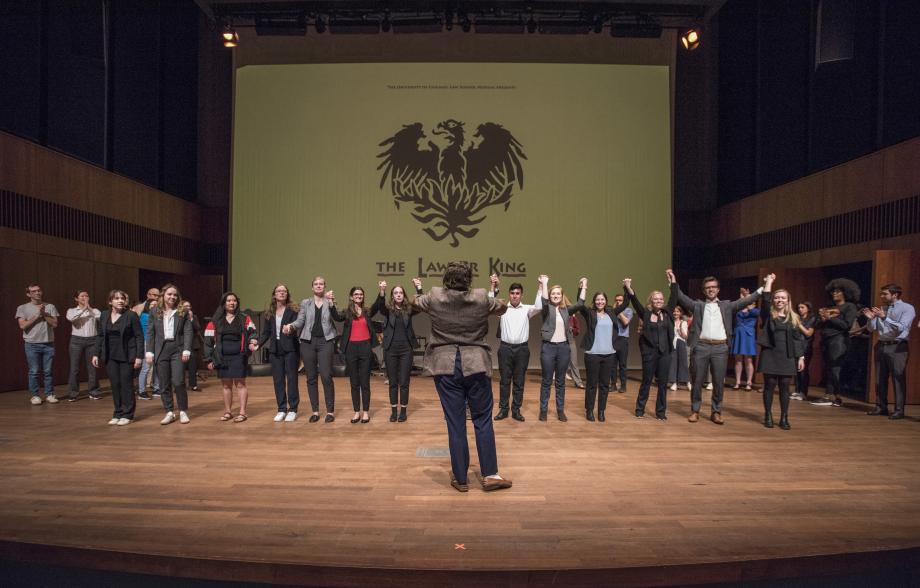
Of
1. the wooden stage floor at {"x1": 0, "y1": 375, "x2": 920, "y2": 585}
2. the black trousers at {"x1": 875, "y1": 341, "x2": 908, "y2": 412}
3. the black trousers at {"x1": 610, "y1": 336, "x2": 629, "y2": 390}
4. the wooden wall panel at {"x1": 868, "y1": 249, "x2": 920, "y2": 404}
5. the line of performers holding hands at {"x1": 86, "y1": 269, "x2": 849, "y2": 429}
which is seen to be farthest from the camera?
the black trousers at {"x1": 610, "y1": 336, "x2": 629, "y2": 390}

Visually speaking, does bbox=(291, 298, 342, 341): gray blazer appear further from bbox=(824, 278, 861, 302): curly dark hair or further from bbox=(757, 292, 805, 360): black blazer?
bbox=(824, 278, 861, 302): curly dark hair

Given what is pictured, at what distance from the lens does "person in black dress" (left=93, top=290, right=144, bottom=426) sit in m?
4.93

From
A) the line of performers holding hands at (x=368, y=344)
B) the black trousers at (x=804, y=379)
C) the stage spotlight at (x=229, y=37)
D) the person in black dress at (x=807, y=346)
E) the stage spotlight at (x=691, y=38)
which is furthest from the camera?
the stage spotlight at (x=229, y=37)

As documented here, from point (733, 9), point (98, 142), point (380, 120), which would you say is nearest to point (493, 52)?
point (380, 120)

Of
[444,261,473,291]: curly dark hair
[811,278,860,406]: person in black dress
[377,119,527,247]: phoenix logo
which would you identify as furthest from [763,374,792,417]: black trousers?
[377,119,527,247]: phoenix logo

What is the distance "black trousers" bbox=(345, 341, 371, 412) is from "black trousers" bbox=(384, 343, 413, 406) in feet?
0.74

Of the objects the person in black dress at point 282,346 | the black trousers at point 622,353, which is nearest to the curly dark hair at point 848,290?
the black trousers at point 622,353

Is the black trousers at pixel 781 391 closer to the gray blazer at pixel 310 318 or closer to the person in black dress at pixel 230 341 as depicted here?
the gray blazer at pixel 310 318

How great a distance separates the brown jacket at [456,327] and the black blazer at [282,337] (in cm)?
248

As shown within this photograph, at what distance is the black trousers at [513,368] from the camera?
529 cm

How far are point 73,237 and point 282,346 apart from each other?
526 centimetres

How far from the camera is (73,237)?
310 inches

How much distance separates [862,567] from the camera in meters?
2.33

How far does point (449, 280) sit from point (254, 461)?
6.98ft
